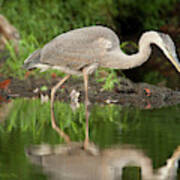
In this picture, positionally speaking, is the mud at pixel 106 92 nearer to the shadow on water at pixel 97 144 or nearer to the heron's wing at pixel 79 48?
the shadow on water at pixel 97 144

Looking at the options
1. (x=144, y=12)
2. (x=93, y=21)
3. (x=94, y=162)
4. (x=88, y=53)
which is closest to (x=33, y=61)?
(x=88, y=53)

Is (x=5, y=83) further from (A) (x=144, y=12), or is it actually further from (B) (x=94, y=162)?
(A) (x=144, y=12)

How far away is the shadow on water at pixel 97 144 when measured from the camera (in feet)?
16.8

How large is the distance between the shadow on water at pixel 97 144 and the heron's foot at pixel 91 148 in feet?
0.21

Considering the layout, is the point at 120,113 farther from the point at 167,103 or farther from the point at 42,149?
the point at 42,149

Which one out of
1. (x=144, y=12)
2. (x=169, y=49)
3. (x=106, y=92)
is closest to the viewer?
(x=169, y=49)

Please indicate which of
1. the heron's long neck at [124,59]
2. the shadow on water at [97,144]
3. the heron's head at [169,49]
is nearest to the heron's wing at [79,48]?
the heron's long neck at [124,59]

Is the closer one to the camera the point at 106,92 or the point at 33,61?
the point at 33,61

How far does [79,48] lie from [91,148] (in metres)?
3.12

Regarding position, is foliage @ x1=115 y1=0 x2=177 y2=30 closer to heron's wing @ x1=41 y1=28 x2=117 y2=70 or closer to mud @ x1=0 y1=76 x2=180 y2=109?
mud @ x1=0 y1=76 x2=180 y2=109

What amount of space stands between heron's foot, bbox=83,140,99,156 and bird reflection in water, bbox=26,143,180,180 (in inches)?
0.4

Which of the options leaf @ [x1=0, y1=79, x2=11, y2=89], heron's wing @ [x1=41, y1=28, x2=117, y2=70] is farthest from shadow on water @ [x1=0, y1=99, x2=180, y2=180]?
leaf @ [x1=0, y1=79, x2=11, y2=89]

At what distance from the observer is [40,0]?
52.3 feet

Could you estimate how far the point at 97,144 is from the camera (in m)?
6.48
